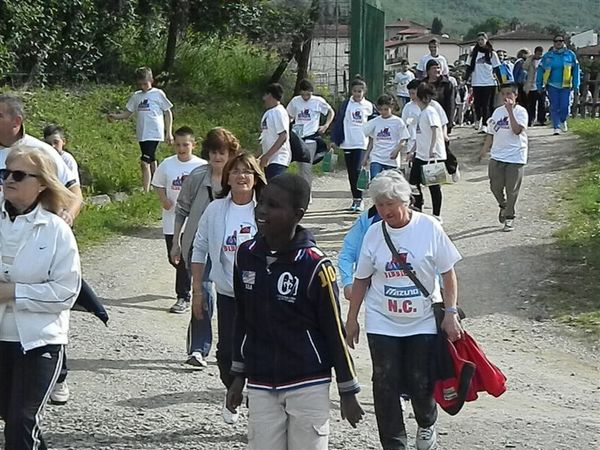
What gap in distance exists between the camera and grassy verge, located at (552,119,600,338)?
1063 centimetres

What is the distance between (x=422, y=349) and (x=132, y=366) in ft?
10.0

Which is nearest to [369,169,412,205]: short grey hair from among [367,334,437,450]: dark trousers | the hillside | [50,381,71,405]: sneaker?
[367,334,437,450]: dark trousers

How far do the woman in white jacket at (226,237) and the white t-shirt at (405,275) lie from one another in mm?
953

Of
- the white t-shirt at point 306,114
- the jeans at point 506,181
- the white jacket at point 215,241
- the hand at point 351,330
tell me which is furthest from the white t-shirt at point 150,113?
the hand at point 351,330

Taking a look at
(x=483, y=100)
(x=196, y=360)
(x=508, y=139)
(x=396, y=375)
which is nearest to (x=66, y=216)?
(x=396, y=375)

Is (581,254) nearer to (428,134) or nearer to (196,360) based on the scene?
(428,134)

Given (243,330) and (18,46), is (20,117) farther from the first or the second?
(18,46)

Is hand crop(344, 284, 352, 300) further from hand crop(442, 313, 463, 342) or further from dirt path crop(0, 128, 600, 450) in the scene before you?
dirt path crop(0, 128, 600, 450)

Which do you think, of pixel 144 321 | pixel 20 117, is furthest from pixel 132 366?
pixel 20 117

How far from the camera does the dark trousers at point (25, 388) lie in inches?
191

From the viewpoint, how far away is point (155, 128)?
623 inches

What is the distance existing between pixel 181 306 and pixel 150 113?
6167 mm

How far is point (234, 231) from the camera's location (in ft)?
21.8

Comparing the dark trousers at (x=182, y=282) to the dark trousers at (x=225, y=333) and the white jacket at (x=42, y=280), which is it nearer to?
the dark trousers at (x=225, y=333)
